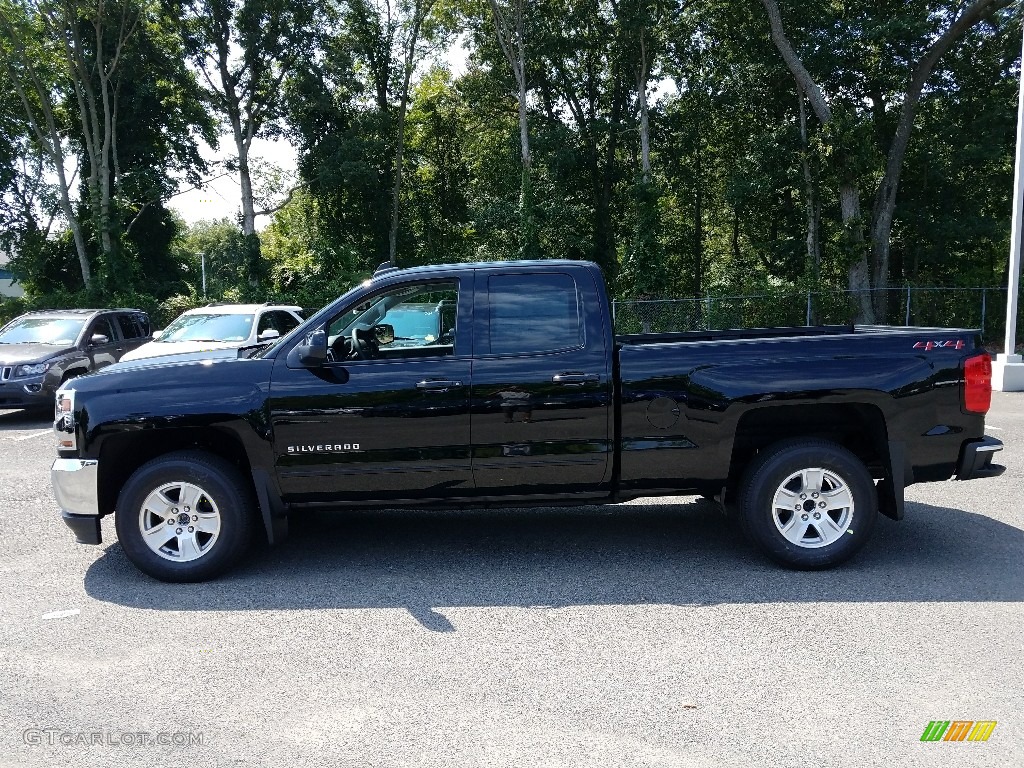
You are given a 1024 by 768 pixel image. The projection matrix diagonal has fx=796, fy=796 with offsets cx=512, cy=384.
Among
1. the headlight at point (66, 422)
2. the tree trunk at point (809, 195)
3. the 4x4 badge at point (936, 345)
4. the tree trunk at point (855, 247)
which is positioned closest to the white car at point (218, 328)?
the headlight at point (66, 422)

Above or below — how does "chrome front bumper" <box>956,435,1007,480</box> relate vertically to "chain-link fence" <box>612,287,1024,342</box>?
below

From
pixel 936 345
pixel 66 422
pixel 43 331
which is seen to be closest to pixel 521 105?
pixel 43 331

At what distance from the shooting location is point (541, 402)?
199 inches

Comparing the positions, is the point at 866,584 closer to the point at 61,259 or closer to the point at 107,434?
the point at 107,434

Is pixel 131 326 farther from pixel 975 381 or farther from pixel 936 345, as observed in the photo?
pixel 975 381

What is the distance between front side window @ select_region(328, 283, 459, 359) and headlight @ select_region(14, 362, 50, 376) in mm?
8747

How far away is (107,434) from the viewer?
16.6ft

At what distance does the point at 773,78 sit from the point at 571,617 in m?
28.4

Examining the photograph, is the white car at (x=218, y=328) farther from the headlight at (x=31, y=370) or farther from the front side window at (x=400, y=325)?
the front side window at (x=400, y=325)

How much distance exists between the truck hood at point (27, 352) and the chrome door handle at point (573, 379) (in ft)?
33.1

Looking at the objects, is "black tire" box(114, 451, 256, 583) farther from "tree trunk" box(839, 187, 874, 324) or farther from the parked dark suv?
"tree trunk" box(839, 187, 874, 324)

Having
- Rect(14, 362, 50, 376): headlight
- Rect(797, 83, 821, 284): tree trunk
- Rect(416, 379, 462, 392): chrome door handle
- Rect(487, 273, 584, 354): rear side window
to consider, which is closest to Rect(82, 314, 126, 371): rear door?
Rect(14, 362, 50, 376): headlight

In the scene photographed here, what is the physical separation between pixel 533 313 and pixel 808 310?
19.5 metres

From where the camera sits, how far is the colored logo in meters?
3.19
